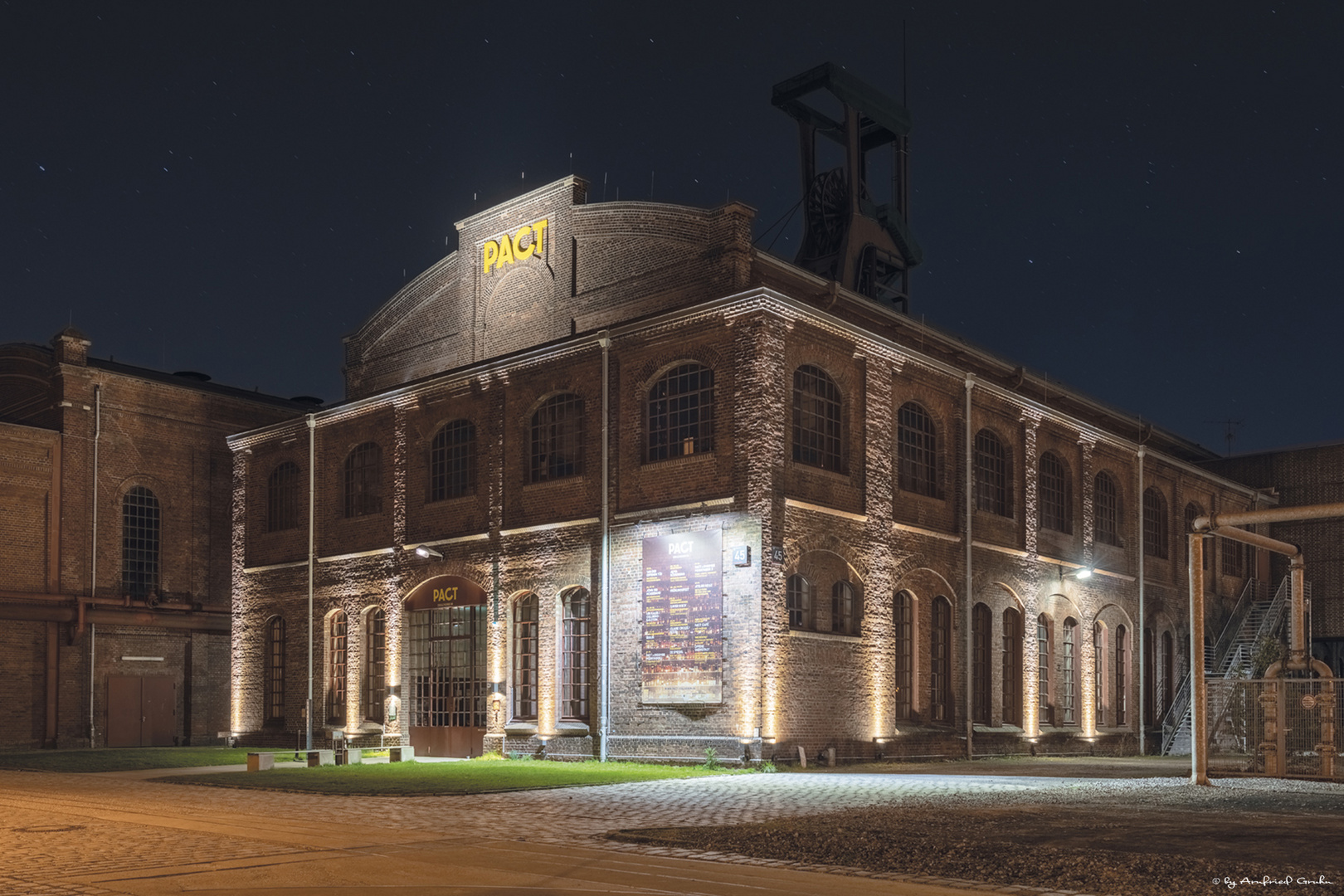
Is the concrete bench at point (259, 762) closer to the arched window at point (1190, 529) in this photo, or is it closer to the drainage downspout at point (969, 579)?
the drainage downspout at point (969, 579)

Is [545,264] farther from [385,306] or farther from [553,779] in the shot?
[553,779]

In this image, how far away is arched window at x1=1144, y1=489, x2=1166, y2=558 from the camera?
109 feet

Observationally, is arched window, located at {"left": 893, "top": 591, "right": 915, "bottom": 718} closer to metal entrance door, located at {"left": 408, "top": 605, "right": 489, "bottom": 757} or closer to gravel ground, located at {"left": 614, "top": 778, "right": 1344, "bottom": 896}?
metal entrance door, located at {"left": 408, "top": 605, "right": 489, "bottom": 757}

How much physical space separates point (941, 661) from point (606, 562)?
7178 millimetres

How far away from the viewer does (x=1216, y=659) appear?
112ft

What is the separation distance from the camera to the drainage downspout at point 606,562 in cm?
2289

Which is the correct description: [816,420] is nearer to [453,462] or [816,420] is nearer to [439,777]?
[453,462]

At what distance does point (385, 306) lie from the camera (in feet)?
102

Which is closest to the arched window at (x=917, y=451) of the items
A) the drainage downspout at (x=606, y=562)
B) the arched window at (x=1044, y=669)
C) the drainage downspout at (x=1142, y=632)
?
the arched window at (x=1044, y=669)

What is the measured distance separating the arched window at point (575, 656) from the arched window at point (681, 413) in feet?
10.5

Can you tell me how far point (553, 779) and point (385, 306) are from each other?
53.1 feet

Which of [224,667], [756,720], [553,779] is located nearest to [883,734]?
[756,720]

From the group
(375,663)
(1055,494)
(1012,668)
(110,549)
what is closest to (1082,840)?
(1012,668)

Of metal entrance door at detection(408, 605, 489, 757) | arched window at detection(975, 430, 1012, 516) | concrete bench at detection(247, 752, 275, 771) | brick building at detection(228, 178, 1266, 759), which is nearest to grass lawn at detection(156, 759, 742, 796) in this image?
concrete bench at detection(247, 752, 275, 771)
